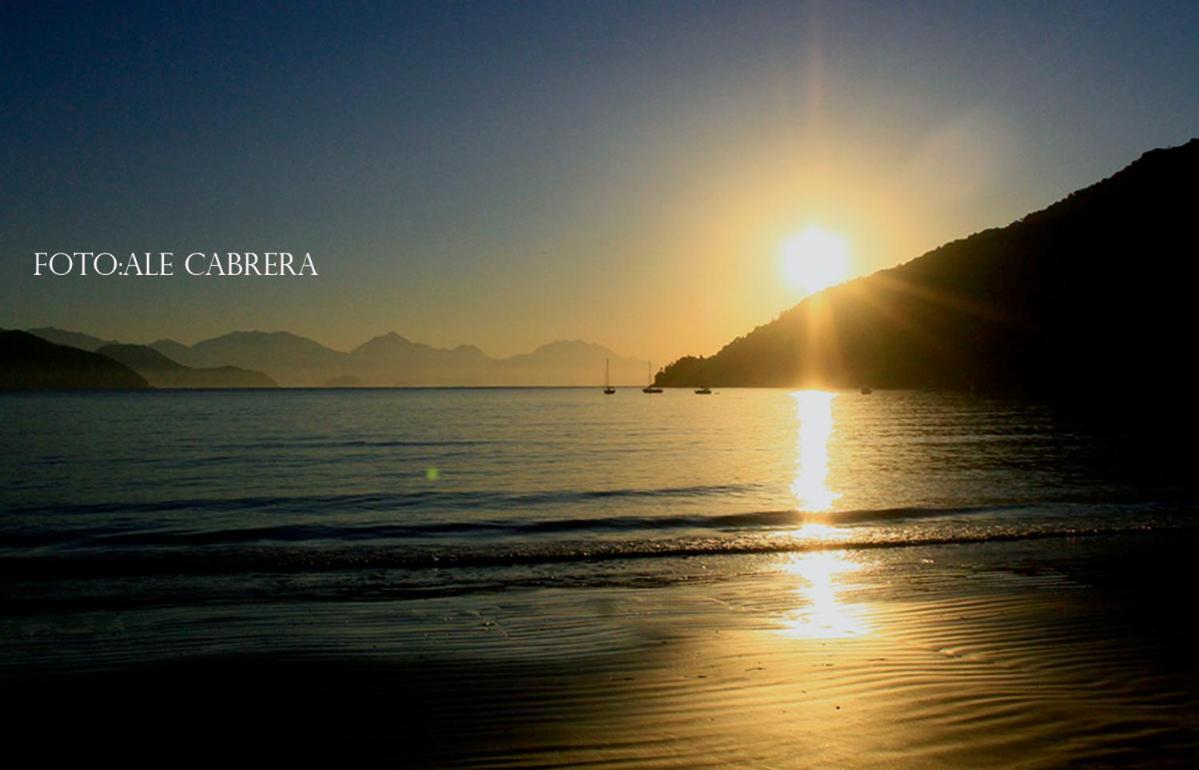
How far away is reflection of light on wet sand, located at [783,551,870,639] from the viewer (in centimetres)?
1059

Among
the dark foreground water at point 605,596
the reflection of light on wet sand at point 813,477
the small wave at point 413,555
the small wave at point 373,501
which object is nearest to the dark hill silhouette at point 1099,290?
the reflection of light on wet sand at point 813,477

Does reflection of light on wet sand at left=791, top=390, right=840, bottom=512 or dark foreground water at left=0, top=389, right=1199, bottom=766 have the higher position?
dark foreground water at left=0, top=389, right=1199, bottom=766

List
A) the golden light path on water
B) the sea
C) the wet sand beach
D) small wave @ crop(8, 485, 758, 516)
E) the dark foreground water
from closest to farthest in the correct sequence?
the wet sand beach < the dark foreground water < the golden light path on water < the sea < small wave @ crop(8, 485, 758, 516)

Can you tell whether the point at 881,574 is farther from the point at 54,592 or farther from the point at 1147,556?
the point at 54,592

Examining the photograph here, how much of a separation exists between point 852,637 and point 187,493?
1011 inches

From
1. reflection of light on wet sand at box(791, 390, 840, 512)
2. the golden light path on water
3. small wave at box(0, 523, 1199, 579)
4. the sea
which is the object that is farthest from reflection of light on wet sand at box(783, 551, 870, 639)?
reflection of light on wet sand at box(791, 390, 840, 512)

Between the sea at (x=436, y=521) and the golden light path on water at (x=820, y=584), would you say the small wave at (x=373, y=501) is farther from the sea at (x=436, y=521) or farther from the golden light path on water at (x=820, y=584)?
the golden light path on water at (x=820, y=584)

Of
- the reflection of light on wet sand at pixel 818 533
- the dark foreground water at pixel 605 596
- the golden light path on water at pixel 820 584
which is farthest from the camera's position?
the reflection of light on wet sand at pixel 818 533

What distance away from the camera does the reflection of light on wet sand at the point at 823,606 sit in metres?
10.6

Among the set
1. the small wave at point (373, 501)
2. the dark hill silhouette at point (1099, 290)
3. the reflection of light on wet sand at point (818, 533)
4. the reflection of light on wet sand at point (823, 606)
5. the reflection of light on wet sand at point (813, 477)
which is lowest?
the reflection of light on wet sand at point (813, 477)

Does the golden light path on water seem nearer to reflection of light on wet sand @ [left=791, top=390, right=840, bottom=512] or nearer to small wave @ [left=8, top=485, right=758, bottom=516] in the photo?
reflection of light on wet sand @ [left=791, top=390, right=840, bottom=512]

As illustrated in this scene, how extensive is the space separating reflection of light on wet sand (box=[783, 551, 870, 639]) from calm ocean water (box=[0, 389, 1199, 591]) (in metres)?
2.10

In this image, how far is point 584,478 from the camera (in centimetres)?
3309

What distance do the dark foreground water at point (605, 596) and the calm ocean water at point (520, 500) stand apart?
0.60 feet
